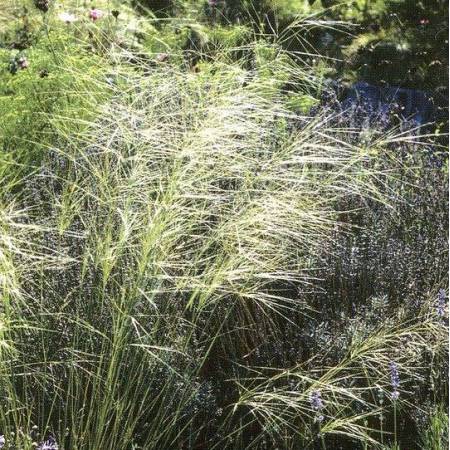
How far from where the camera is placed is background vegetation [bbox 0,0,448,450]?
217 cm

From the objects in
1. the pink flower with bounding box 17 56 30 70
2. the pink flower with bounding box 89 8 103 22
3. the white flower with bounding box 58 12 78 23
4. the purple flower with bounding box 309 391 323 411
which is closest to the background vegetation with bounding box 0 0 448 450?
the purple flower with bounding box 309 391 323 411

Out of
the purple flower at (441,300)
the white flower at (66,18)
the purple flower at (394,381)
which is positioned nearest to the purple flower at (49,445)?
the purple flower at (394,381)

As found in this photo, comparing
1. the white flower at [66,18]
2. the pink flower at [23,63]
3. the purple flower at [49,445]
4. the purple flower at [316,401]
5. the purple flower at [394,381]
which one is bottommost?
the purple flower at [394,381]

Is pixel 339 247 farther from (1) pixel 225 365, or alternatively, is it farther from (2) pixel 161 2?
(2) pixel 161 2

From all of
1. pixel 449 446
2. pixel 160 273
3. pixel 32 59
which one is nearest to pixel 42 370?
pixel 160 273

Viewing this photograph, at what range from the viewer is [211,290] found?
202cm

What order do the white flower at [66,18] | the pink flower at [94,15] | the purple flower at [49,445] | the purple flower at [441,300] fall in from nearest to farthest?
the purple flower at [49,445]
the purple flower at [441,300]
the white flower at [66,18]
the pink flower at [94,15]

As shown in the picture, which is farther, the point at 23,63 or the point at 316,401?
the point at 23,63

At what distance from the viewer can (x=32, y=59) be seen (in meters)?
3.79

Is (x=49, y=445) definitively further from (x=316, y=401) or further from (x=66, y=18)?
(x=66, y=18)

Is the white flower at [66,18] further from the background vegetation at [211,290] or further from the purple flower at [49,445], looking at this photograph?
the purple flower at [49,445]

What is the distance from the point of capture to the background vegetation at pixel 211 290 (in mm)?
2168

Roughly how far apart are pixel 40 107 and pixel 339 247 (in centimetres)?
129

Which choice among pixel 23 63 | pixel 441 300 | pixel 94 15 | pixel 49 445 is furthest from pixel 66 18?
pixel 49 445
